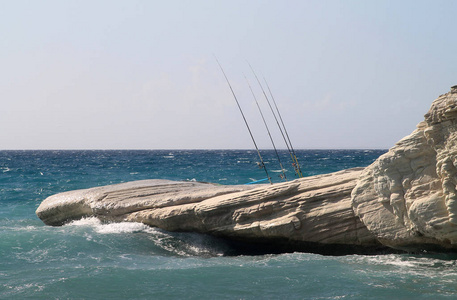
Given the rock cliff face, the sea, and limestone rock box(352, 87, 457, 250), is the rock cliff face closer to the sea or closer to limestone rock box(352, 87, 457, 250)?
limestone rock box(352, 87, 457, 250)

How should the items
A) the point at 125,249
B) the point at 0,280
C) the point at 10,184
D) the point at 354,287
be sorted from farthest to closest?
the point at 10,184, the point at 125,249, the point at 0,280, the point at 354,287

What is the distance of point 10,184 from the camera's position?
25750mm

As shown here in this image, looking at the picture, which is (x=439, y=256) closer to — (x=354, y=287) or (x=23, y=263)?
(x=354, y=287)

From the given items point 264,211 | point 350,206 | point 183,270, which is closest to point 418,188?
point 350,206

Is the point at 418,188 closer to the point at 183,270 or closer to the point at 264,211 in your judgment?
the point at 264,211

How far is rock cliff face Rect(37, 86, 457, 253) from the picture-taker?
8.01m

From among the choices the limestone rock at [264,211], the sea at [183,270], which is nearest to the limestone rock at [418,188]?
the limestone rock at [264,211]

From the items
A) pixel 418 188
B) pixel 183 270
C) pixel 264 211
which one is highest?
pixel 418 188

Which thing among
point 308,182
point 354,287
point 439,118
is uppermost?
point 439,118

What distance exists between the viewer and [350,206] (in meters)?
9.03

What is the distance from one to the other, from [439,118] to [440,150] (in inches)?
20.6

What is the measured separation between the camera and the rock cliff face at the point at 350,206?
8008 millimetres

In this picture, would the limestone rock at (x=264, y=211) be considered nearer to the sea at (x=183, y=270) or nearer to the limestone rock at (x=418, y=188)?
the sea at (x=183, y=270)

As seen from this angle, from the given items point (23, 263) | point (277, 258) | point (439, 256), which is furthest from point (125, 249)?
point (439, 256)
